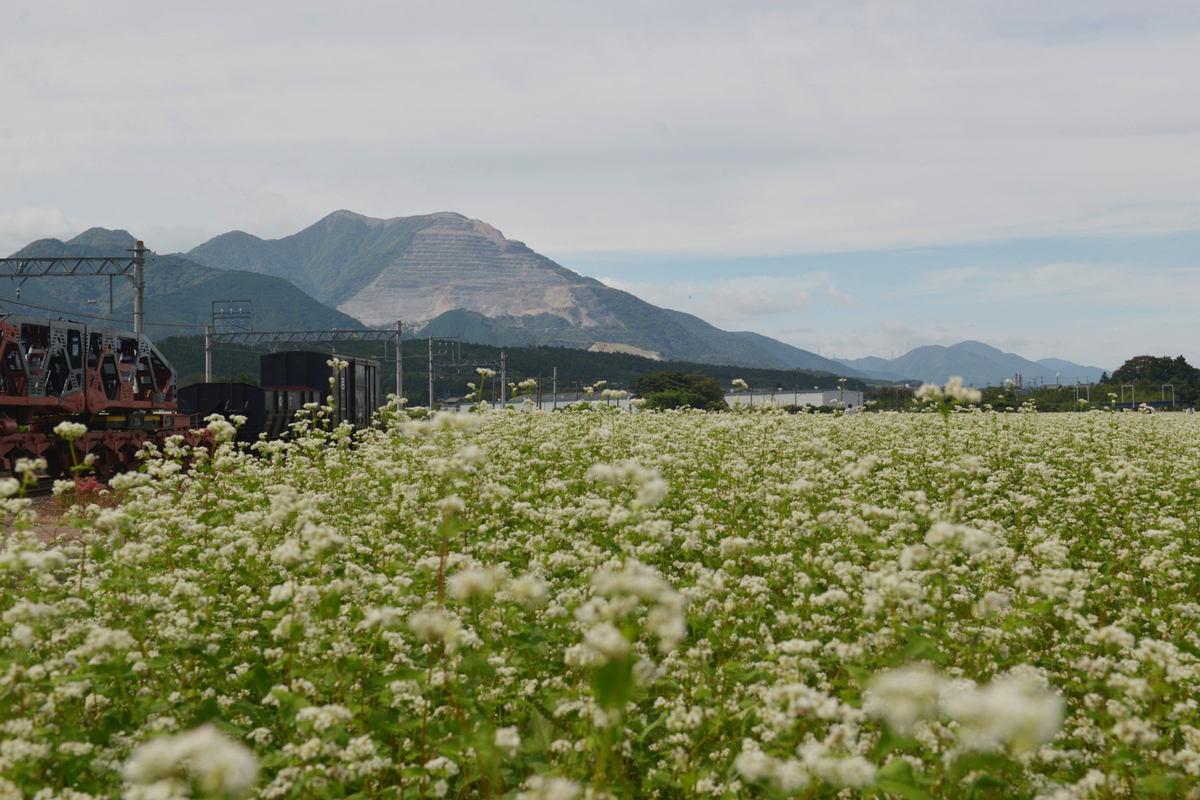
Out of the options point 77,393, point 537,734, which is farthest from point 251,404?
point 537,734

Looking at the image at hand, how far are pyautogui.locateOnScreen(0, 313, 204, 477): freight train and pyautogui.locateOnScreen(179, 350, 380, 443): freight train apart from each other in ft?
6.66

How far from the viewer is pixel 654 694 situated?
198 inches

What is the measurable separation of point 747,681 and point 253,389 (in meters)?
28.2

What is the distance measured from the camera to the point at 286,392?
28.8 meters

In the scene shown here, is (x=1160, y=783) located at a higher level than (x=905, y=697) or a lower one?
lower

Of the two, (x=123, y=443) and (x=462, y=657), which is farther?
(x=123, y=443)

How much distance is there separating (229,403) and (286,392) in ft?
7.38

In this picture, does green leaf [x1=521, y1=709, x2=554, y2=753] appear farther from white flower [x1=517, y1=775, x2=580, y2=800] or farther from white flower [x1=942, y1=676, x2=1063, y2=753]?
white flower [x1=942, y1=676, x2=1063, y2=753]

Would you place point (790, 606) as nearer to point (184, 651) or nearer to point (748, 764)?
point (748, 764)

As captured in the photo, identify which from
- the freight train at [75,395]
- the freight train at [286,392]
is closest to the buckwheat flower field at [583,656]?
the freight train at [75,395]

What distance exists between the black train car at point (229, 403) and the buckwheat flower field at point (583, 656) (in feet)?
67.4

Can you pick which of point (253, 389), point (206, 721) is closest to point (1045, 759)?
point (206, 721)

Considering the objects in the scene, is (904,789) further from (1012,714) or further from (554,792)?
(554,792)

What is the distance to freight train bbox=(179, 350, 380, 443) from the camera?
91.1ft
